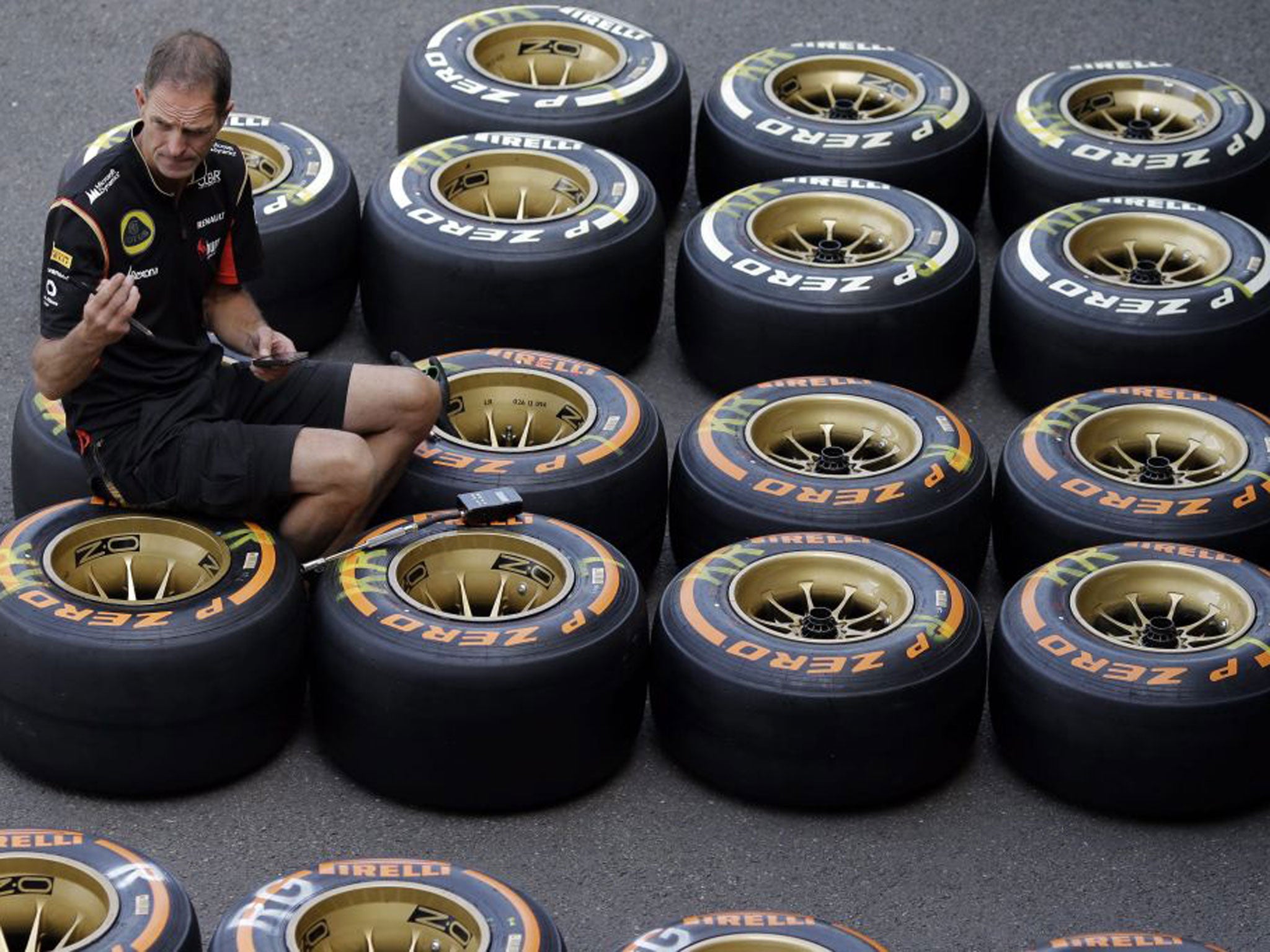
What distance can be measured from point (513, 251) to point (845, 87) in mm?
2186

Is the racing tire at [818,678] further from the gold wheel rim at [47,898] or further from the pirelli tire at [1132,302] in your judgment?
the gold wheel rim at [47,898]

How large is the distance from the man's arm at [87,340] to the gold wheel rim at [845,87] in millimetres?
3773

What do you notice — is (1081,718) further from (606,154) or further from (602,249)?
(606,154)

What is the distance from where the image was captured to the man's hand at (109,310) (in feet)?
20.5

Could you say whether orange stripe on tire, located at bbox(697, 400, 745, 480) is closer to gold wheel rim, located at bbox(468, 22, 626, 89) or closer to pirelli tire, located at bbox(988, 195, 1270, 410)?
pirelli tire, located at bbox(988, 195, 1270, 410)

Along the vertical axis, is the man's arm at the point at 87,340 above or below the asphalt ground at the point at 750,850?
above

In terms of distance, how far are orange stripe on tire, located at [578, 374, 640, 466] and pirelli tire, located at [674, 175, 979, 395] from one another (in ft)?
2.65

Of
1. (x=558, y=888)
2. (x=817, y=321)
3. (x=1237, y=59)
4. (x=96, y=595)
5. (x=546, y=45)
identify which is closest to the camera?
(x=558, y=888)

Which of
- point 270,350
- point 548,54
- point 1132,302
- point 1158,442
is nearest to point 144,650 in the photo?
point 270,350

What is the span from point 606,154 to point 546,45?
1.22 m

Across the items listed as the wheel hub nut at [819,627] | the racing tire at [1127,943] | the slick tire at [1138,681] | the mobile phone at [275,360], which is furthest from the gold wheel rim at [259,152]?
the racing tire at [1127,943]

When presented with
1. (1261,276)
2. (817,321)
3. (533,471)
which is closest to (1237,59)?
(1261,276)

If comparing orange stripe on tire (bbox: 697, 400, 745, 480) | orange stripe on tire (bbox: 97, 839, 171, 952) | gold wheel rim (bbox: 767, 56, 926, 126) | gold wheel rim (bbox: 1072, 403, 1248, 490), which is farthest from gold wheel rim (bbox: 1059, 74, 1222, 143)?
orange stripe on tire (bbox: 97, 839, 171, 952)

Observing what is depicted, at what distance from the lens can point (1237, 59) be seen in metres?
11.3
